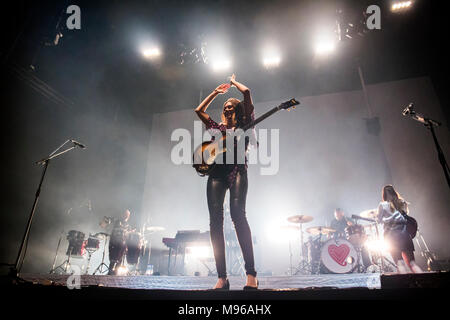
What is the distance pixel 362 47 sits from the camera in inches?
314

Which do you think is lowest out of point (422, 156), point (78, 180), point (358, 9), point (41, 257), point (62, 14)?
point (41, 257)

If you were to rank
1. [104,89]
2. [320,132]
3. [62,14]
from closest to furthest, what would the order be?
[62,14]
[104,89]
[320,132]

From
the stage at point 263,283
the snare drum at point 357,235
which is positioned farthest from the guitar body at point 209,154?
the snare drum at point 357,235

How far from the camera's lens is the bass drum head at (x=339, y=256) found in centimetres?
598

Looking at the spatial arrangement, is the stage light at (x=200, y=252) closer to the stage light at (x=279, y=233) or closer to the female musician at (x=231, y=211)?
the stage light at (x=279, y=233)

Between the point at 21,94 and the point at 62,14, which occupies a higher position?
the point at 62,14

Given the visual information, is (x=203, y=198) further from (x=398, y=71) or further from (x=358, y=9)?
(x=398, y=71)

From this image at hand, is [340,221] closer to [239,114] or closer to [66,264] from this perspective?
[239,114]

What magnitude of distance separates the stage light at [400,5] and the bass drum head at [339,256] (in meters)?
5.99

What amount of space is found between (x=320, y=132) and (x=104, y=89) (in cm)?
768

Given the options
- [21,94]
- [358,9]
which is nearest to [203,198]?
[21,94]

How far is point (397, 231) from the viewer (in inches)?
170

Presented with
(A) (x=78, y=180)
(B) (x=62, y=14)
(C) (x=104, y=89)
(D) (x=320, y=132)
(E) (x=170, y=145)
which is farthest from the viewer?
(E) (x=170, y=145)

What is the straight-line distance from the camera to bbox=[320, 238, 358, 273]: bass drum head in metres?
5.98
